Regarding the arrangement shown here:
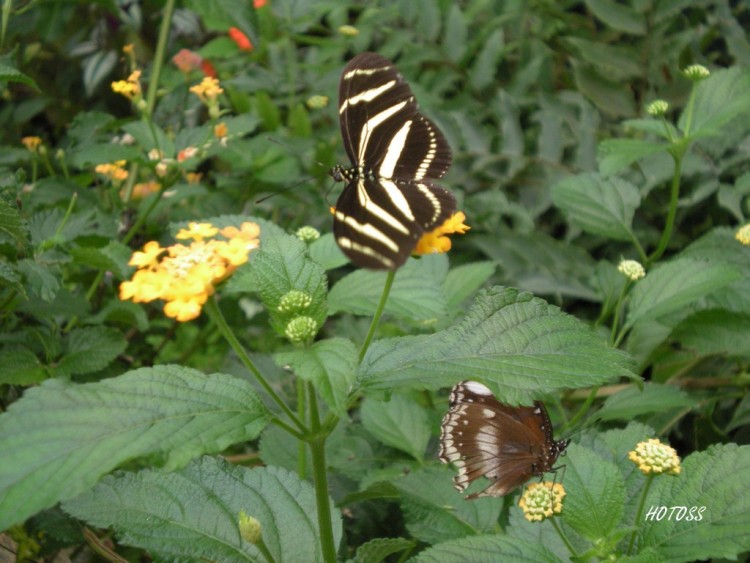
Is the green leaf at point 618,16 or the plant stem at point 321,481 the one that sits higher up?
the green leaf at point 618,16

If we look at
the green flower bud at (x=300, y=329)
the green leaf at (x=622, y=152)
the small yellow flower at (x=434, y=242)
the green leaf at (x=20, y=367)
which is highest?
the small yellow flower at (x=434, y=242)

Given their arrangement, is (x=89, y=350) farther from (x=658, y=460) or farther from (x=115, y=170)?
(x=658, y=460)

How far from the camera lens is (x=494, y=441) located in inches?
41.9

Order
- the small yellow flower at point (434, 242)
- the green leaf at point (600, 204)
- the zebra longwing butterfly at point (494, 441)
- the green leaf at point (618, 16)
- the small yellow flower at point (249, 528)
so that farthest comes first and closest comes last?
the green leaf at point (618, 16) → the green leaf at point (600, 204) → the zebra longwing butterfly at point (494, 441) → the small yellow flower at point (434, 242) → the small yellow flower at point (249, 528)

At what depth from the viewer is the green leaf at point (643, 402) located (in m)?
1.26

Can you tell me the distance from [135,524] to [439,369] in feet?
1.28

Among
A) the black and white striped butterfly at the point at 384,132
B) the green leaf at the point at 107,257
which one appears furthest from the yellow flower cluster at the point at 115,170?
the black and white striped butterfly at the point at 384,132

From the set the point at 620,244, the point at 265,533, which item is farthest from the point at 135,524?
the point at 620,244

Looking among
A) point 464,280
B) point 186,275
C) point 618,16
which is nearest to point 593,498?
point 186,275

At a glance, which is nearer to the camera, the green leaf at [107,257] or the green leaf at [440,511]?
the green leaf at [440,511]

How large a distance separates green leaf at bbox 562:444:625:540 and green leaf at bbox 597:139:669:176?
2.22 feet

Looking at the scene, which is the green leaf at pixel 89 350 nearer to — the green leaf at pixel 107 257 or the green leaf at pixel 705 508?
the green leaf at pixel 107 257

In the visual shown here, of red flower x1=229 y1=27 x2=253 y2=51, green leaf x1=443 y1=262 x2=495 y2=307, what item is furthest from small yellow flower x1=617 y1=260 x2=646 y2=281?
red flower x1=229 y1=27 x2=253 y2=51

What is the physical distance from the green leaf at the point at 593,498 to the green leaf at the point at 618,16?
1.58 m
